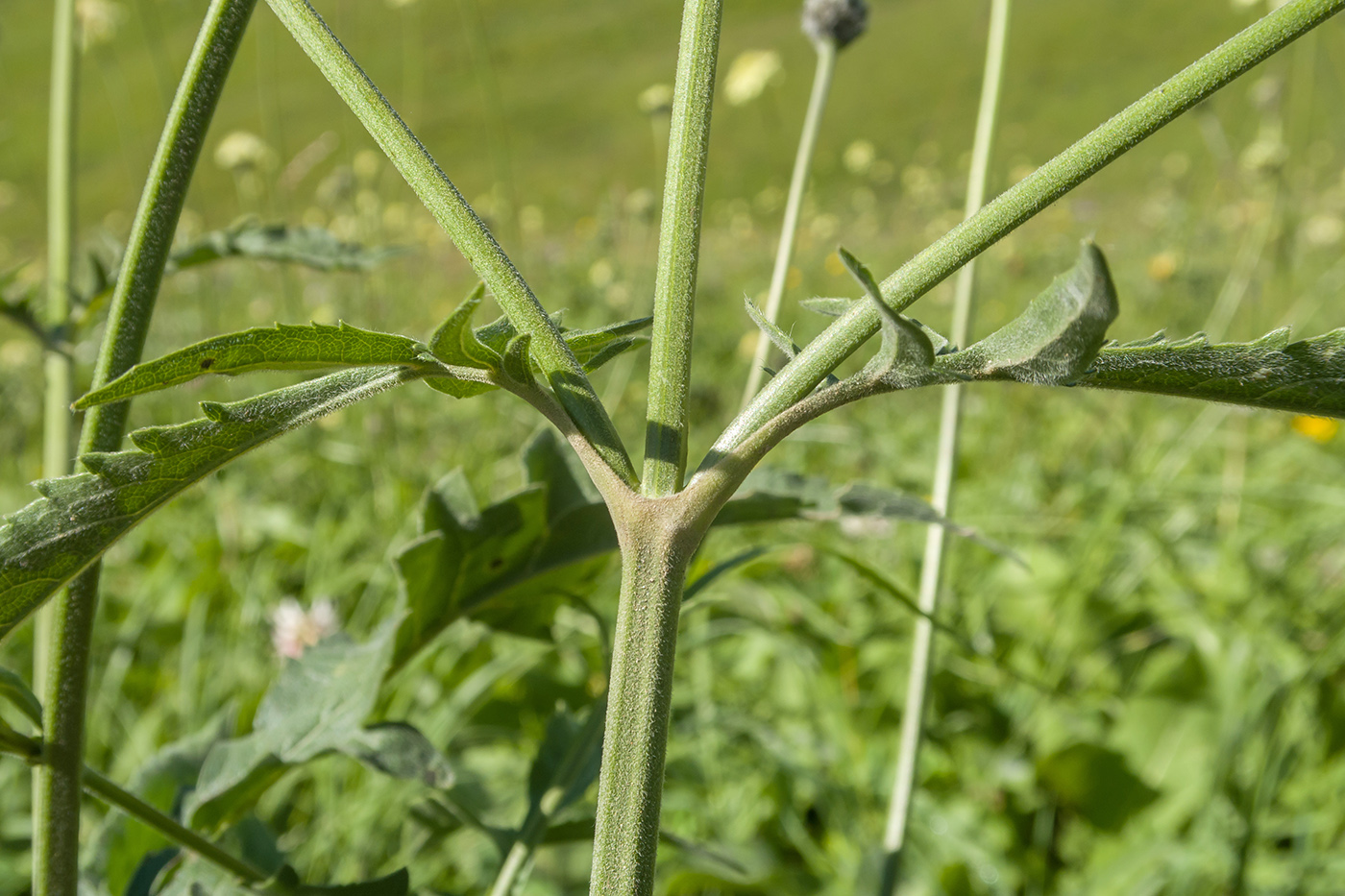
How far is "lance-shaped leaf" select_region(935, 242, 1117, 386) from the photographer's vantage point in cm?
23

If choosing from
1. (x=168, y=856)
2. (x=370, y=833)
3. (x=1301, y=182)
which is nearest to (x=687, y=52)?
(x=168, y=856)

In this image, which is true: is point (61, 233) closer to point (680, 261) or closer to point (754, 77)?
point (680, 261)

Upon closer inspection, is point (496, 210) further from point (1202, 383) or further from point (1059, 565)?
point (1202, 383)

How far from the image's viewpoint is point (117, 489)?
Result: 0.93 feet

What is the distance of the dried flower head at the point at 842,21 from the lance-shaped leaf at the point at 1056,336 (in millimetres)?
623

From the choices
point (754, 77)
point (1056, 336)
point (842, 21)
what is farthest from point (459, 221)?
point (754, 77)

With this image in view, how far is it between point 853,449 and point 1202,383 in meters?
1.93

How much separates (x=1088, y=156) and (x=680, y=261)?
12 cm

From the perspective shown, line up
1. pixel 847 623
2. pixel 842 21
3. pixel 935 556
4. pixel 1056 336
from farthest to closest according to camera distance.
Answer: pixel 847 623
pixel 842 21
pixel 935 556
pixel 1056 336

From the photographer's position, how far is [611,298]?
2.67m

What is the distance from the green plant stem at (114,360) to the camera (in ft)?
1.10

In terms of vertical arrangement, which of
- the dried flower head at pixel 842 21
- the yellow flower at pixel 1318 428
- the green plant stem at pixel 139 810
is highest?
the yellow flower at pixel 1318 428

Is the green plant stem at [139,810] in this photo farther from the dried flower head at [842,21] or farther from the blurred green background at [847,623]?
the dried flower head at [842,21]

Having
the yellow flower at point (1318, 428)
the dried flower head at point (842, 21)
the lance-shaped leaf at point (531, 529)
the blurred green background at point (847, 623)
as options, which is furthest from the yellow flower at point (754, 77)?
the lance-shaped leaf at point (531, 529)
